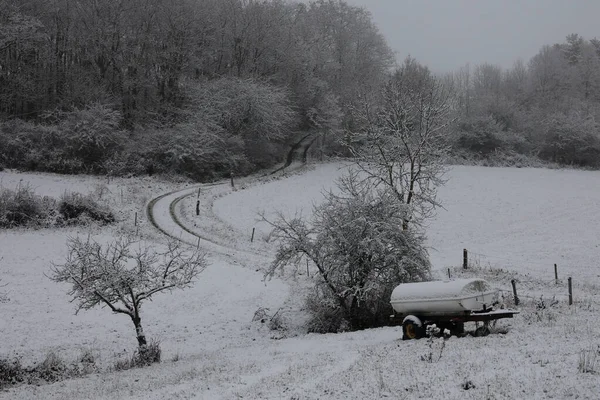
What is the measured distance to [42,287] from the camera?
24.8 metres

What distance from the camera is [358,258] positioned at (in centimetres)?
2158

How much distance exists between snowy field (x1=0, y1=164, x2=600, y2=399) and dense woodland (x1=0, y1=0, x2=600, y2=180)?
5.47 meters

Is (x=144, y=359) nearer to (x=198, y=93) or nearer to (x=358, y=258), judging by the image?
(x=358, y=258)

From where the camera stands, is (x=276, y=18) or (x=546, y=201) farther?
Answer: (x=276, y=18)

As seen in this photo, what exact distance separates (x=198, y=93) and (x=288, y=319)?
40.3 m

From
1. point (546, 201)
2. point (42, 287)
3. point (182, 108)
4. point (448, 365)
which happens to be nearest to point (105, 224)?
point (42, 287)

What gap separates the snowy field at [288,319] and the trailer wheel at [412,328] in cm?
75

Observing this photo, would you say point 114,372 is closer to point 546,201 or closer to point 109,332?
point 109,332

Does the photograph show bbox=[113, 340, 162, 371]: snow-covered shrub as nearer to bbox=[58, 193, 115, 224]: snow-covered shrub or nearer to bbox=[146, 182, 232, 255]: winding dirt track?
bbox=[146, 182, 232, 255]: winding dirt track

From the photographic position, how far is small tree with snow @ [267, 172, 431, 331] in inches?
839

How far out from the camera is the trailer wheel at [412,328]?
15.8m

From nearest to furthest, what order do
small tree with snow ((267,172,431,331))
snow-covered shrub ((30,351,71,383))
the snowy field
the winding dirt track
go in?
the snowy field, snow-covered shrub ((30,351,71,383)), small tree with snow ((267,172,431,331)), the winding dirt track

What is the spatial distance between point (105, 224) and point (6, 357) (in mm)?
19240

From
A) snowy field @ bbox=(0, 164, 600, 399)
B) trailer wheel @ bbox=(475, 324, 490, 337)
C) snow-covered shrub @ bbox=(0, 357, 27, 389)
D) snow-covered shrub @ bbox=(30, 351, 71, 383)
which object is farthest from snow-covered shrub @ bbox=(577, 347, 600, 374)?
snow-covered shrub @ bbox=(0, 357, 27, 389)
